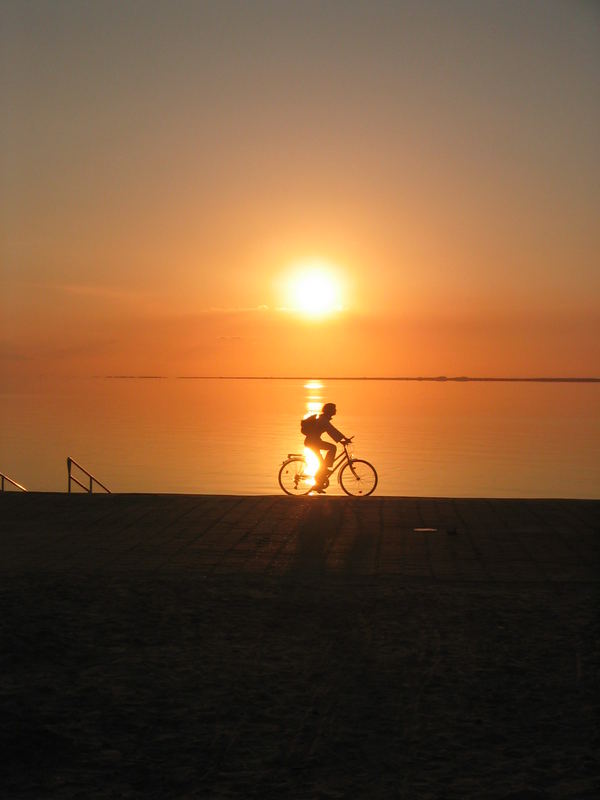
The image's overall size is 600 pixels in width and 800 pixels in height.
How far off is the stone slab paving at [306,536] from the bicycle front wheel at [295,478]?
359 centimetres

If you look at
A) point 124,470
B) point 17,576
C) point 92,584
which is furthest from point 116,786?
point 124,470

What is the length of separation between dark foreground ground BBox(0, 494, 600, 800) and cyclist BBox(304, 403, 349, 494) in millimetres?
6036

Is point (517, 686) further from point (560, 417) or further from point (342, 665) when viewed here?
point (560, 417)

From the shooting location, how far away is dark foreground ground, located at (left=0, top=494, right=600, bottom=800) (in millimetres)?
5215

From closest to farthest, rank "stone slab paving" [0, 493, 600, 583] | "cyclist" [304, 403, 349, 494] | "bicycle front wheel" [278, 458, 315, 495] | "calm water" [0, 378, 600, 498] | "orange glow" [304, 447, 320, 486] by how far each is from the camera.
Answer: "stone slab paving" [0, 493, 600, 583], "cyclist" [304, 403, 349, 494], "orange glow" [304, 447, 320, 486], "bicycle front wheel" [278, 458, 315, 495], "calm water" [0, 378, 600, 498]

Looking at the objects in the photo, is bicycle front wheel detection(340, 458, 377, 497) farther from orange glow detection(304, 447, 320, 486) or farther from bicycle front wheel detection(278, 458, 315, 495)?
bicycle front wheel detection(278, 458, 315, 495)

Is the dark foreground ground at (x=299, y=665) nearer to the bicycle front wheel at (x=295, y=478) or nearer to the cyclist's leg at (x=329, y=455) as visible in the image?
the cyclist's leg at (x=329, y=455)

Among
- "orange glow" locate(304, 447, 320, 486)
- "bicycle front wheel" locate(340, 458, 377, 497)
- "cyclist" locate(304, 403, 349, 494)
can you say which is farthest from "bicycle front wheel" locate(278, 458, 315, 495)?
"bicycle front wheel" locate(340, 458, 377, 497)

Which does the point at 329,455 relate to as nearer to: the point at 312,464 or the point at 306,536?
the point at 312,464

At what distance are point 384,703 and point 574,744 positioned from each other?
3.76 ft

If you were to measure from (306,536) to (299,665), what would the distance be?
538cm

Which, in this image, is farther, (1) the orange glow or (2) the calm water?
(2) the calm water

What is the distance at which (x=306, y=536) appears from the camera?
12391 mm

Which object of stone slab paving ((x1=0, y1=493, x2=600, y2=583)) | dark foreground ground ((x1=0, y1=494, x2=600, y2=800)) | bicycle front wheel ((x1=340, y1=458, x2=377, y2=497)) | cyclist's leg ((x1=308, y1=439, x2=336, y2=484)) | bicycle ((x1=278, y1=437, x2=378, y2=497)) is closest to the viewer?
dark foreground ground ((x1=0, y1=494, x2=600, y2=800))
